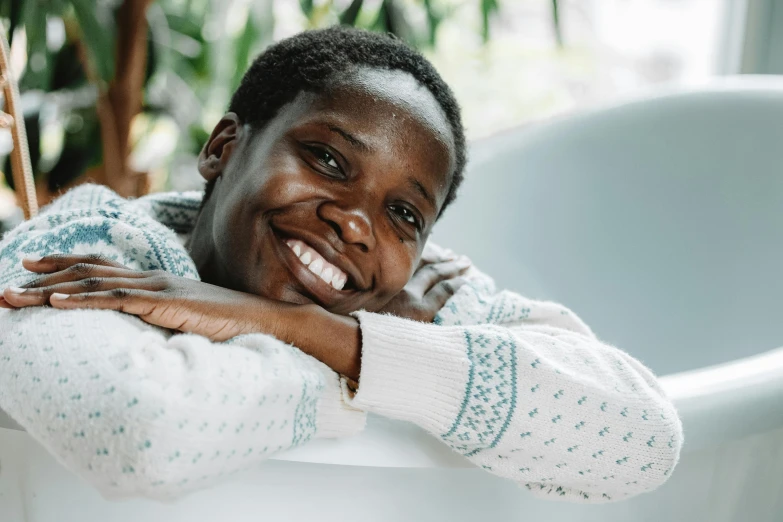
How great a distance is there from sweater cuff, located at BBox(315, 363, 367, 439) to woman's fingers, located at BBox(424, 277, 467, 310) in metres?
0.30

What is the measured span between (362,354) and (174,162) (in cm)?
128

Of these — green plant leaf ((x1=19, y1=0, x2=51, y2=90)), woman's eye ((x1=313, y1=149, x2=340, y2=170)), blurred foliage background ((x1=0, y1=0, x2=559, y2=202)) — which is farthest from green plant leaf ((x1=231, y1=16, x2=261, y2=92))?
woman's eye ((x1=313, y1=149, x2=340, y2=170))

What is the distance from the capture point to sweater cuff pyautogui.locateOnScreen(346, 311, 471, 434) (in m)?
0.66

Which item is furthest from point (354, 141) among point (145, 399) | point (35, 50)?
point (35, 50)

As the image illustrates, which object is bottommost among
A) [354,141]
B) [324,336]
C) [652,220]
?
[652,220]

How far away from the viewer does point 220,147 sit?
932mm

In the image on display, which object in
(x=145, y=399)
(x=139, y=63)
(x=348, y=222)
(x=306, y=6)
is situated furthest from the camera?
(x=139, y=63)

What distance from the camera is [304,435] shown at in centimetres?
61

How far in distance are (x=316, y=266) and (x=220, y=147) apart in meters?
0.23

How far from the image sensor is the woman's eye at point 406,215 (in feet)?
2.73

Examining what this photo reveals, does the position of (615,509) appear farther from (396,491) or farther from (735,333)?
(735,333)

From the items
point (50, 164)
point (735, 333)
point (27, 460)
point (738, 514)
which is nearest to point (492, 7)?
point (735, 333)

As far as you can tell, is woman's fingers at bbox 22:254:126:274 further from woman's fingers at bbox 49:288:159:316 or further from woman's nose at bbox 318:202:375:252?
woman's nose at bbox 318:202:375:252

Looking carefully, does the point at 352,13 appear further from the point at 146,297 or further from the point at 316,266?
the point at 146,297
